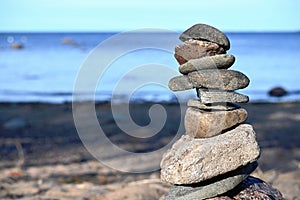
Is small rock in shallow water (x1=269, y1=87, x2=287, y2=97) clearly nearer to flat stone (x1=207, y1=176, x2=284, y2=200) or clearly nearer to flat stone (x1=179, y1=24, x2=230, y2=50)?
flat stone (x1=207, y1=176, x2=284, y2=200)

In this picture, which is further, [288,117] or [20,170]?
[288,117]

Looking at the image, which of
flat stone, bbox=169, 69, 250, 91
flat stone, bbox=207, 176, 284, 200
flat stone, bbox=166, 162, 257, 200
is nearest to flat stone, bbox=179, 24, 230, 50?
flat stone, bbox=169, 69, 250, 91

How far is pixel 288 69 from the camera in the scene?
108ft

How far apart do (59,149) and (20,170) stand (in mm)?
1736

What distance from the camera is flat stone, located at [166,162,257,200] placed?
3.91 meters

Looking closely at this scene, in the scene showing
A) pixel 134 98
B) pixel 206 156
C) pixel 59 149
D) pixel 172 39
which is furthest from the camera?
pixel 134 98

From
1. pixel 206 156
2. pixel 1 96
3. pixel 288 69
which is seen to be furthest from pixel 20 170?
pixel 288 69

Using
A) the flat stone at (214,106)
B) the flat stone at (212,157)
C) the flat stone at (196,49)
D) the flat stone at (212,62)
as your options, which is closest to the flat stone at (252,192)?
the flat stone at (212,157)

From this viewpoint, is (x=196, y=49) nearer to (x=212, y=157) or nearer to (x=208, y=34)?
(x=208, y=34)

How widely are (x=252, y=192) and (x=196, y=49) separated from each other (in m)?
1.32

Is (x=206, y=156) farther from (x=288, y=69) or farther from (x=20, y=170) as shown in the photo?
(x=288, y=69)

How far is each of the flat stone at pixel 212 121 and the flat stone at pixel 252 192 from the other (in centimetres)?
54

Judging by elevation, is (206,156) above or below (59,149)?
above

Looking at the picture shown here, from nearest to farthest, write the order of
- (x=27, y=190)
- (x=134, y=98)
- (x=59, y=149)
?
(x=27, y=190)
(x=59, y=149)
(x=134, y=98)
